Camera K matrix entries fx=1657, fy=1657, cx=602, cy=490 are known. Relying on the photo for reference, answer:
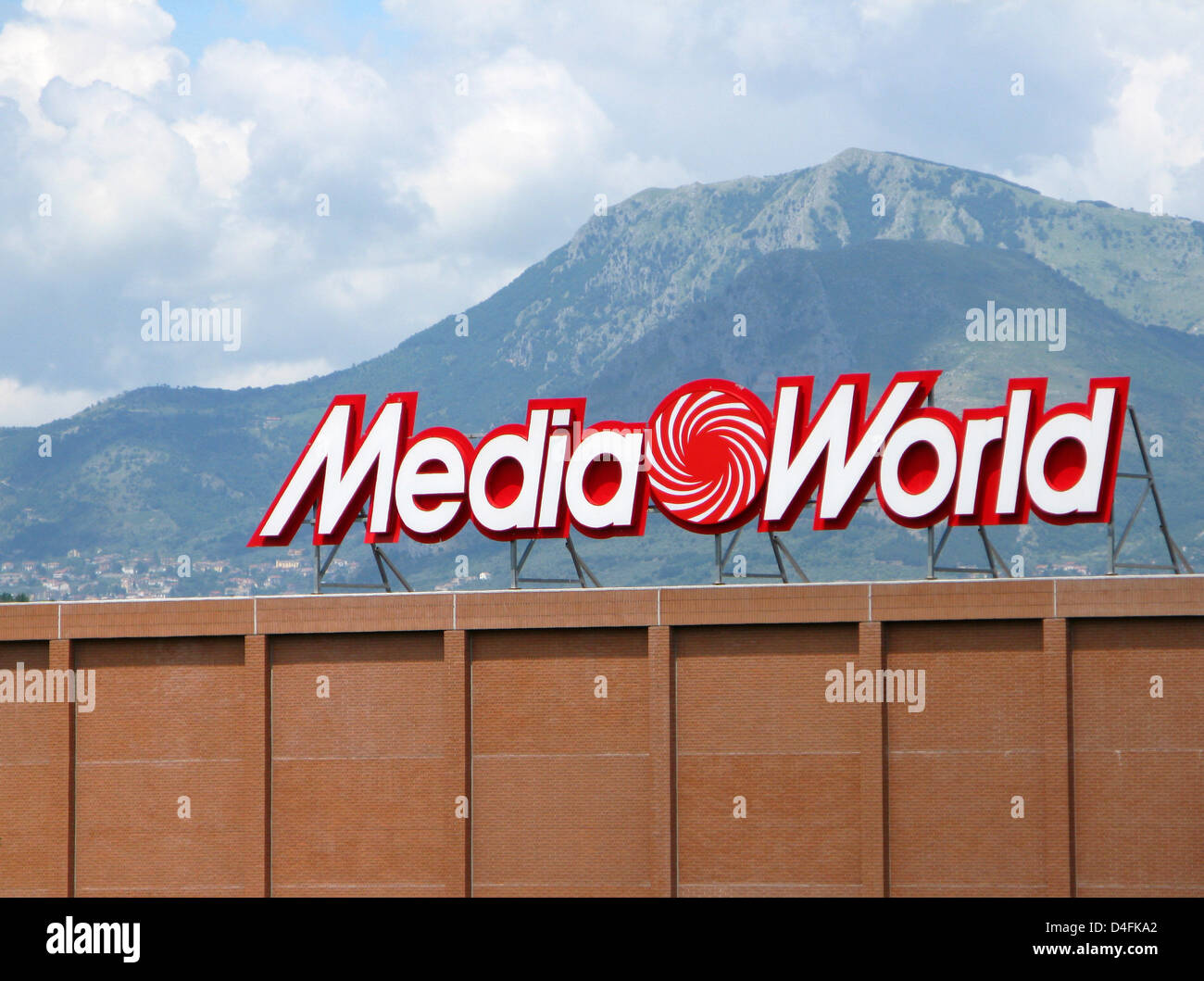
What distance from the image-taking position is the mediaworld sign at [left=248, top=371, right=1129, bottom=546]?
45.3 m

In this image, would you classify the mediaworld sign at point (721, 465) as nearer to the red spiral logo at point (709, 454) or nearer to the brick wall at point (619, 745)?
the red spiral logo at point (709, 454)

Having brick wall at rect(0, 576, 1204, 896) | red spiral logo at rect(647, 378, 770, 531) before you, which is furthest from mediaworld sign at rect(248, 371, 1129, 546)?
brick wall at rect(0, 576, 1204, 896)

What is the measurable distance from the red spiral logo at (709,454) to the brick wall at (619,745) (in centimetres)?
269

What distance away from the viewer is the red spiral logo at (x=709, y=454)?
47.6m

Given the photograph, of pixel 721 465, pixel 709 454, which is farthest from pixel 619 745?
pixel 709 454

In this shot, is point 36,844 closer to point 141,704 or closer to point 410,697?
point 141,704

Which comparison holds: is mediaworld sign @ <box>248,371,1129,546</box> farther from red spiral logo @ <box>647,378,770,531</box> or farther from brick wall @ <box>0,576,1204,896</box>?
brick wall @ <box>0,576,1204,896</box>

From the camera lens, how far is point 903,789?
45.7 meters

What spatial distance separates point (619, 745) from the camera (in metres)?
47.5

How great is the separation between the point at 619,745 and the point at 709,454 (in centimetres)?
878

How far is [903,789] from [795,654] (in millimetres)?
4717

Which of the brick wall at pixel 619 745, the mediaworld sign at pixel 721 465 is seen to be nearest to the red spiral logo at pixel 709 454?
the mediaworld sign at pixel 721 465

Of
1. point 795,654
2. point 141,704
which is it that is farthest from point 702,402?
point 141,704

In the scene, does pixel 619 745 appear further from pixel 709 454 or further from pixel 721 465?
pixel 709 454
